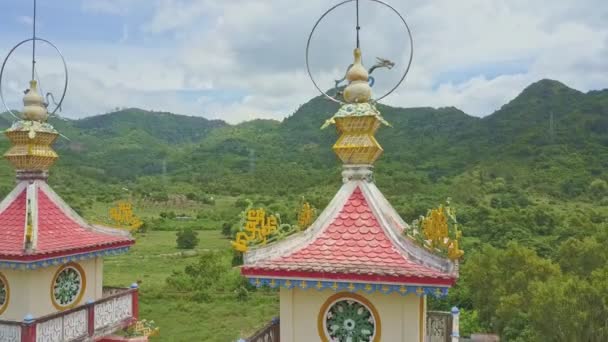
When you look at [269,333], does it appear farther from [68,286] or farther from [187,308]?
[187,308]

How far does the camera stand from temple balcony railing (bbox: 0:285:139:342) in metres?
9.54

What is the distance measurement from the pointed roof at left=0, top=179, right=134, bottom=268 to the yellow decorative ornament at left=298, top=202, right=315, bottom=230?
4.90 m

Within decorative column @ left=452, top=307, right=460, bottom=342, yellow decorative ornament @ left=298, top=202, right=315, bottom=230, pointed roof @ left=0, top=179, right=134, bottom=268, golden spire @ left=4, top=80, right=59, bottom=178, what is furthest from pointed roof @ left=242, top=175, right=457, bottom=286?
golden spire @ left=4, top=80, right=59, bottom=178

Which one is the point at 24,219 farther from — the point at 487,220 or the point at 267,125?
the point at 267,125

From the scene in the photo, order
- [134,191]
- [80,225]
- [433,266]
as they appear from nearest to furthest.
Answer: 1. [433,266]
2. [80,225]
3. [134,191]

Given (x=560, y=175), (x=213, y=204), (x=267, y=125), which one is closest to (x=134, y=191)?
(x=213, y=204)

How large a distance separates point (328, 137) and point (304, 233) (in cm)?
14090

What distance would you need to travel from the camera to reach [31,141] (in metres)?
11.2

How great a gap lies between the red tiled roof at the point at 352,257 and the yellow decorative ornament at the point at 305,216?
5.43ft

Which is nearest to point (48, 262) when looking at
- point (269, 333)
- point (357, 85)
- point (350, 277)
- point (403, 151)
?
point (269, 333)

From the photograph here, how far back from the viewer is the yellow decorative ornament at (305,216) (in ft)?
29.3

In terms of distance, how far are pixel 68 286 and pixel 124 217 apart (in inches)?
80.6

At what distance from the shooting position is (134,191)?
287 ft

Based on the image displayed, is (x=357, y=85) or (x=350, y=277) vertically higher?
(x=357, y=85)
